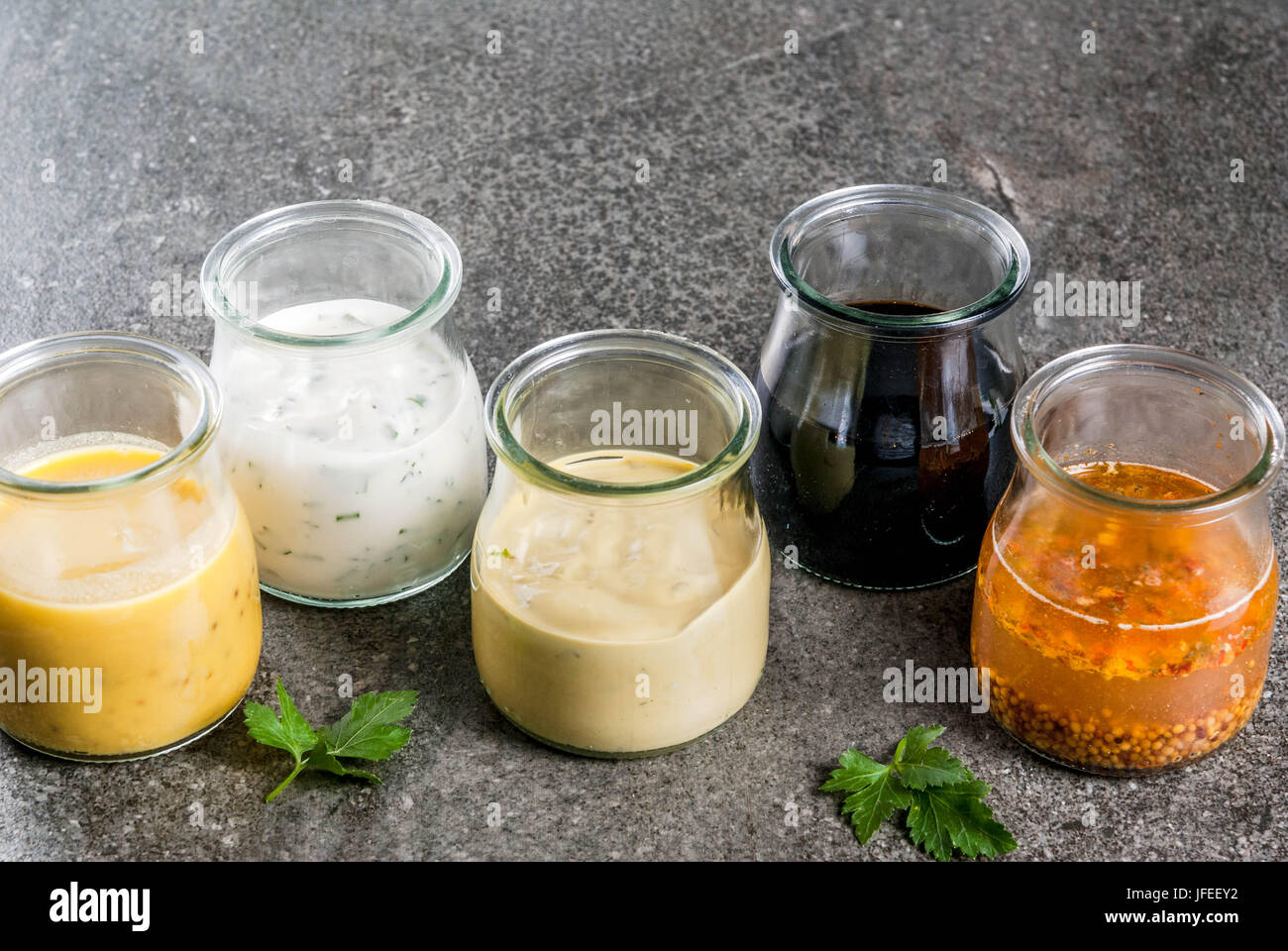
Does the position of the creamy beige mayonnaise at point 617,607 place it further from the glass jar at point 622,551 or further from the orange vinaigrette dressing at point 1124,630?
the orange vinaigrette dressing at point 1124,630

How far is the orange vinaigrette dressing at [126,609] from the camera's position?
1.18 metres

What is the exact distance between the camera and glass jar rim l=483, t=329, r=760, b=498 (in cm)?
116

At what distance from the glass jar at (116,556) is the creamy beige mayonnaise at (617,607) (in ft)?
0.71

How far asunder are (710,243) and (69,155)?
31.6 inches

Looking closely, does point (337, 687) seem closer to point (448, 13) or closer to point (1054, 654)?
point (1054, 654)

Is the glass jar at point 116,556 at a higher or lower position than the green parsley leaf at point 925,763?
higher

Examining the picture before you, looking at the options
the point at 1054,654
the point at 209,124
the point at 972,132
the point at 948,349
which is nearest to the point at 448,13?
the point at 209,124

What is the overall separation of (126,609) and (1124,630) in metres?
0.76

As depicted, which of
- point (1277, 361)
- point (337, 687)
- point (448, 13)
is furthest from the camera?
point (448, 13)

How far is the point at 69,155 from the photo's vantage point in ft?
6.34
